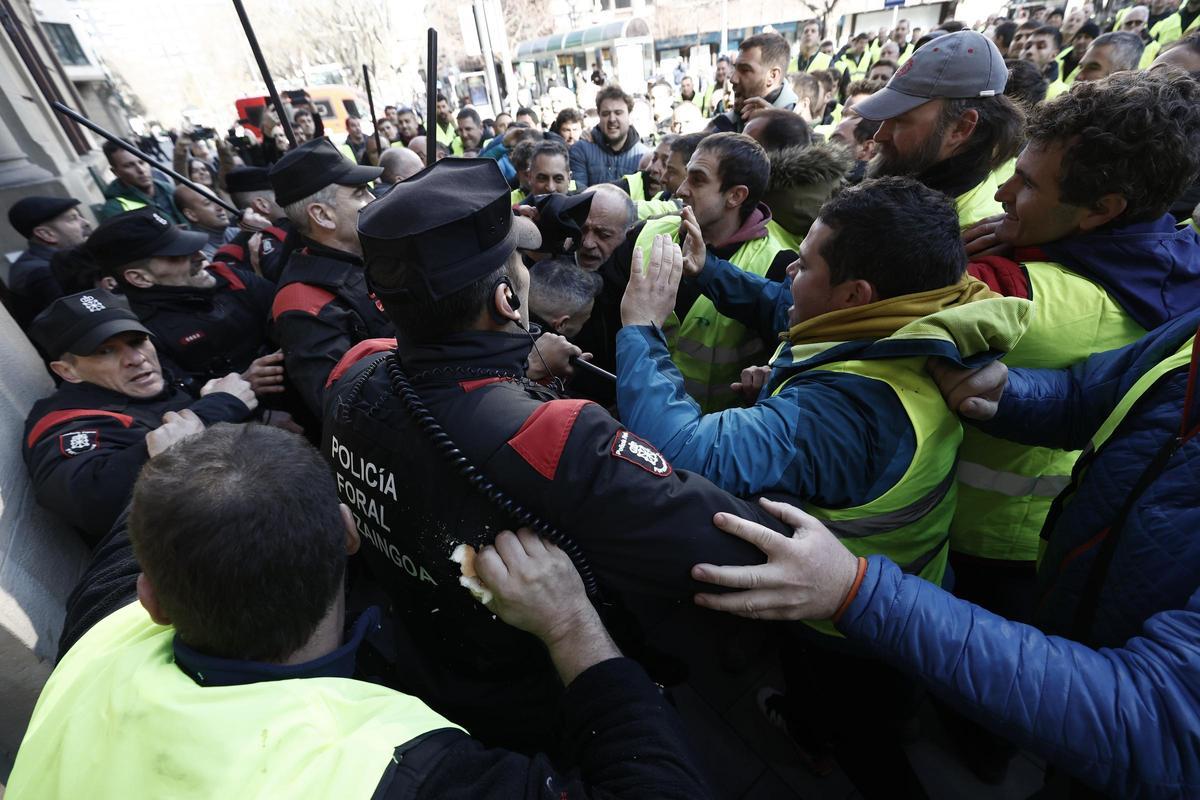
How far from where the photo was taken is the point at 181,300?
3268 mm

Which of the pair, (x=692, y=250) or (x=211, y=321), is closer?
(x=692, y=250)

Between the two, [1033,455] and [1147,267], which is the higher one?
[1147,267]

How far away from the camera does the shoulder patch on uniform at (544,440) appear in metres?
1.16

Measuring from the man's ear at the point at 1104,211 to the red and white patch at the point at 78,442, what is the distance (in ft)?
12.3

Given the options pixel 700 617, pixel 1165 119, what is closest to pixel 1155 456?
pixel 1165 119

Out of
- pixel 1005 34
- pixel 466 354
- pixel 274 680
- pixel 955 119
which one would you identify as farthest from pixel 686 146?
pixel 1005 34

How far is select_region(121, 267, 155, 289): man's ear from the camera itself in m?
3.13

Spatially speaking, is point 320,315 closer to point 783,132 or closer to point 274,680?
point 274,680

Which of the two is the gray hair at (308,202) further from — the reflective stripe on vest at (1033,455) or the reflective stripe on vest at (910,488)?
the reflective stripe on vest at (1033,455)

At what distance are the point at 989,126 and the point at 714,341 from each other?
1501mm

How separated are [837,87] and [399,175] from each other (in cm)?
884

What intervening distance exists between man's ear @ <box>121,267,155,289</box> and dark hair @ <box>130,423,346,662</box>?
287cm

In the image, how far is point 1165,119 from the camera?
1602 millimetres

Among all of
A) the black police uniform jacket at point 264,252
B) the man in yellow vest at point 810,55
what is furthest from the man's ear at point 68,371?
the man in yellow vest at point 810,55
